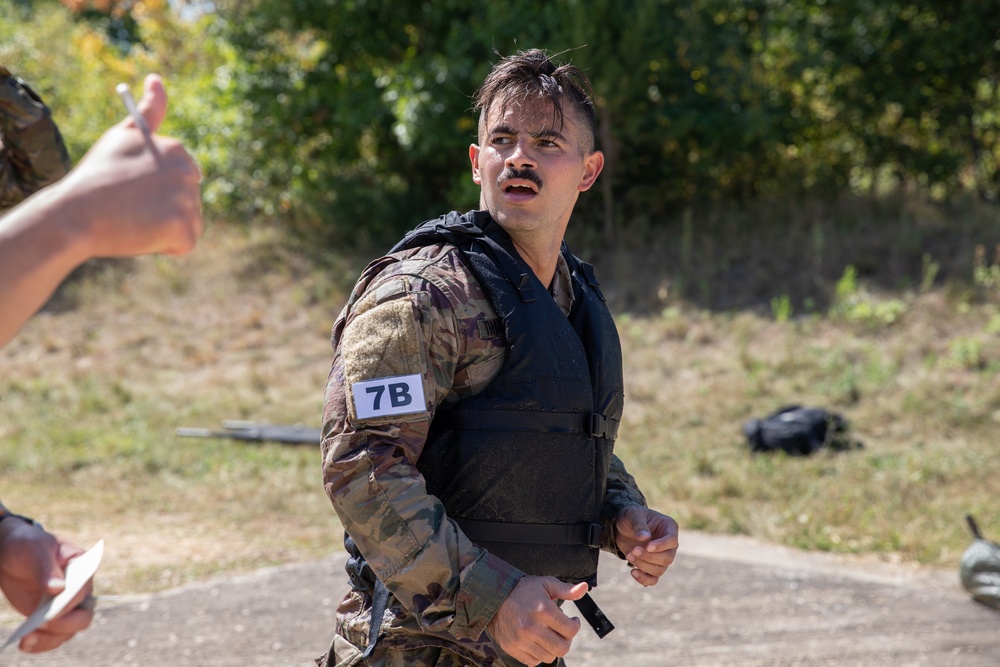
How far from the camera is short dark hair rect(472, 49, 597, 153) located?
254cm


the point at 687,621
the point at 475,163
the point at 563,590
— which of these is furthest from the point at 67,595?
the point at 687,621

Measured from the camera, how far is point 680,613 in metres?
5.04

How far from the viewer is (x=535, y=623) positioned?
6.88ft

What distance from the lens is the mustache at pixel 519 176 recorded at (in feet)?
8.11

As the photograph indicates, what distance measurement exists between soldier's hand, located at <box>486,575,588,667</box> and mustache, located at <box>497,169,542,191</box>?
93 cm

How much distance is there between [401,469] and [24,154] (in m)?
1.96

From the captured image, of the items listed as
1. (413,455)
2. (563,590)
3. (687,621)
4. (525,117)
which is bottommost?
(687,621)

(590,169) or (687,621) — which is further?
(687,621)

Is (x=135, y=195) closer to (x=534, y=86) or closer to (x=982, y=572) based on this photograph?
(x=534, y=86)

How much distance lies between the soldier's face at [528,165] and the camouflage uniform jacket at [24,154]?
5.04ft

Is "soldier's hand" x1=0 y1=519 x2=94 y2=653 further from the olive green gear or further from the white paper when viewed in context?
the olive green gear

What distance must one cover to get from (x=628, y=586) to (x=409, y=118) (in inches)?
281

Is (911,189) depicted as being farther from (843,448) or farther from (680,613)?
(680,613)

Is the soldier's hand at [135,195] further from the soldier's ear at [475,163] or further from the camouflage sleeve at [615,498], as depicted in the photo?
the camouflage sleeve at [615,498]
